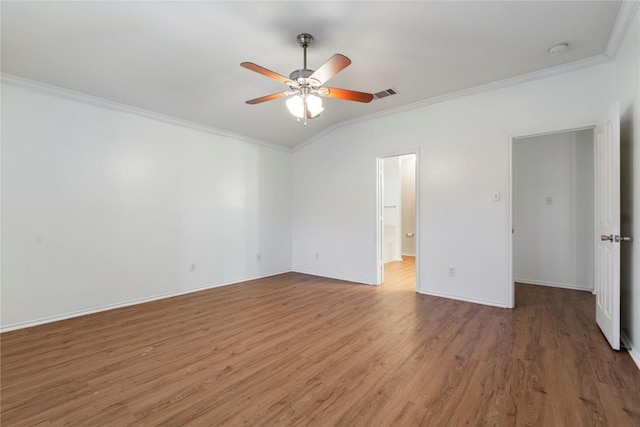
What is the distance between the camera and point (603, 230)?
2623mm

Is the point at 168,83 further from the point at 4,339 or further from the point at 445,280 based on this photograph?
the point at 445,280

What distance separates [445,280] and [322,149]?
306cm

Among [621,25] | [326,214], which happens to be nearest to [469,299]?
[326,214]

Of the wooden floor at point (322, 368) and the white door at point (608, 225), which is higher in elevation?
the white door at point (608, 225)

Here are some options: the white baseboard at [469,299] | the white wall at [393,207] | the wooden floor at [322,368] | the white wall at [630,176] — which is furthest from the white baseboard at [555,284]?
the white wall at [393,207]

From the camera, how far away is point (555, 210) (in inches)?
176

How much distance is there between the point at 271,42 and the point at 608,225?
341 centimetres

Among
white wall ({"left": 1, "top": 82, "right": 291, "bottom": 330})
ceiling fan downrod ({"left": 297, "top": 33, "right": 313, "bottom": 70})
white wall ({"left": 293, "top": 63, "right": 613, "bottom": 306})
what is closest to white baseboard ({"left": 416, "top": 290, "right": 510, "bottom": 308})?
white wall ({"left": 293, "top": 63, "right": 613, "bottom": 306})

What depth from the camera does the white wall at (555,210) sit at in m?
4.24

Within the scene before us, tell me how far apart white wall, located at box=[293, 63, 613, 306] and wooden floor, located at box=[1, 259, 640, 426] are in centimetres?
59

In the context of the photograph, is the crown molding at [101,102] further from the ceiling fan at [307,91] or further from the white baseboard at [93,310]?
the white baseboard at [93,310]

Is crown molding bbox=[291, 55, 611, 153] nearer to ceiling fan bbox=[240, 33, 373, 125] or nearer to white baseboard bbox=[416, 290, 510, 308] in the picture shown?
ceiling fan bbox=[240, 33, 373, 125]

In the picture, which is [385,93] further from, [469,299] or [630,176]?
[469,299]

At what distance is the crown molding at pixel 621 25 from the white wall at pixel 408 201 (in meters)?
5.13
